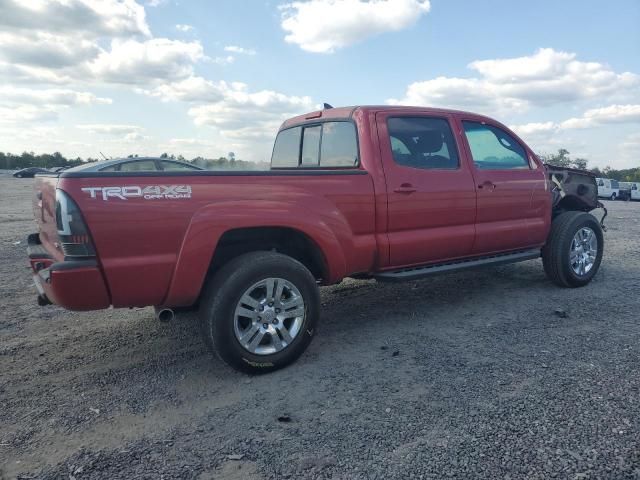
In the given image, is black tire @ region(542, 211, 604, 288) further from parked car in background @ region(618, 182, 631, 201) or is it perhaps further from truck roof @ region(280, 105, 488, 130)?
parked car in background @ region(618, 182, 631, 201)

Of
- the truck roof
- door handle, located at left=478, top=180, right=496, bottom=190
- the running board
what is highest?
the truck roof

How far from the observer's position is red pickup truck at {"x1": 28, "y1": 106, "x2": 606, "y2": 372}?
9.62 ft

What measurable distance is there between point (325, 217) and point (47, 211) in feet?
6.21

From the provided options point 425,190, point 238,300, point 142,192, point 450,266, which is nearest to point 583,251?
point 450,266

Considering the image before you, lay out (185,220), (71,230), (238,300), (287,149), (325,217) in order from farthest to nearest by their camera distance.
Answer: (287,149)
(325,217)
(238,300)
(185,220)
(71,230)

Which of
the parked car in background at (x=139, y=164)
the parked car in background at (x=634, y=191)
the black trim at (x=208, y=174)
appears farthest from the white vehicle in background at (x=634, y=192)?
the black trim at (x=208, y=174)

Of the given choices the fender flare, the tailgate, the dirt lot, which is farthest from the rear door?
the tailgate

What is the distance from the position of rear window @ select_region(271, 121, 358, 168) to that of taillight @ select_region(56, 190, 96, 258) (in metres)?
2.20

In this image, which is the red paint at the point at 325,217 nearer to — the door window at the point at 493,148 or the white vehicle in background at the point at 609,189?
the door window at the point at 493,148

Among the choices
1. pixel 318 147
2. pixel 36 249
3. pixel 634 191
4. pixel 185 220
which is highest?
pixel 318 147

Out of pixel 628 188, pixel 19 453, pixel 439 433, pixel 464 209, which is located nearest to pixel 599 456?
pixel 439 433

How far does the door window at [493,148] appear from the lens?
482cm

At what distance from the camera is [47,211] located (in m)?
3.19

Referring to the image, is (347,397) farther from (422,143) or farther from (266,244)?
(422,143)
